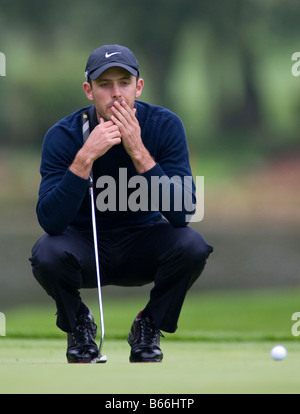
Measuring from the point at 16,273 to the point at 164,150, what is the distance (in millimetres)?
11918

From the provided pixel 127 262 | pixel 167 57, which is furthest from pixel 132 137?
pixel 167 57

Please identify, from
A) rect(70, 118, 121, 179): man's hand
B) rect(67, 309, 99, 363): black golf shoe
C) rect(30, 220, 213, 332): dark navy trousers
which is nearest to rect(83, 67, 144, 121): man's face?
rect(70, 118, 121, 179): man's hand

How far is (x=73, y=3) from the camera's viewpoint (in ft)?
55.0

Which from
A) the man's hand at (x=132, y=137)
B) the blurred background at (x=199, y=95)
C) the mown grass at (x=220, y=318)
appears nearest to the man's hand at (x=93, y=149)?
the man's hand at (x=132, y=137)

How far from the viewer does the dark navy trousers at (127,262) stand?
286 cm

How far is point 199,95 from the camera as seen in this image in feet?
54.2

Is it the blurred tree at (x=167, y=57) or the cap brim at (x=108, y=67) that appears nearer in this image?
the cap brim at (x=108, y=67)

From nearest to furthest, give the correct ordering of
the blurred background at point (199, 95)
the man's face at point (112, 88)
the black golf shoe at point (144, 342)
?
the black golf shoe at point (144, 342) → the man's face at point (112, 88) → the blurred background at point (199, 95)

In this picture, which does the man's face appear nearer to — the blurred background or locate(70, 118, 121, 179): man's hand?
locate(70, 118, 121, 179): man's hand

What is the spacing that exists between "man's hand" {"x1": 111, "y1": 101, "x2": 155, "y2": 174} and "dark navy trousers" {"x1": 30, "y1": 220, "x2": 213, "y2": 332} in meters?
0.27

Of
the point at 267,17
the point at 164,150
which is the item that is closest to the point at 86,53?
the point at 267,17

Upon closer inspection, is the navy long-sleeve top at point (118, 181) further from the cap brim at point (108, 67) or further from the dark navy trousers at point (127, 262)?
the cap brim at point (108, 67)

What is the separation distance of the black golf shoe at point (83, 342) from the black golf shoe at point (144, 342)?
0.44ft

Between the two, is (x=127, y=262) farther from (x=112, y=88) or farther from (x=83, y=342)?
(x=112, y=88)
